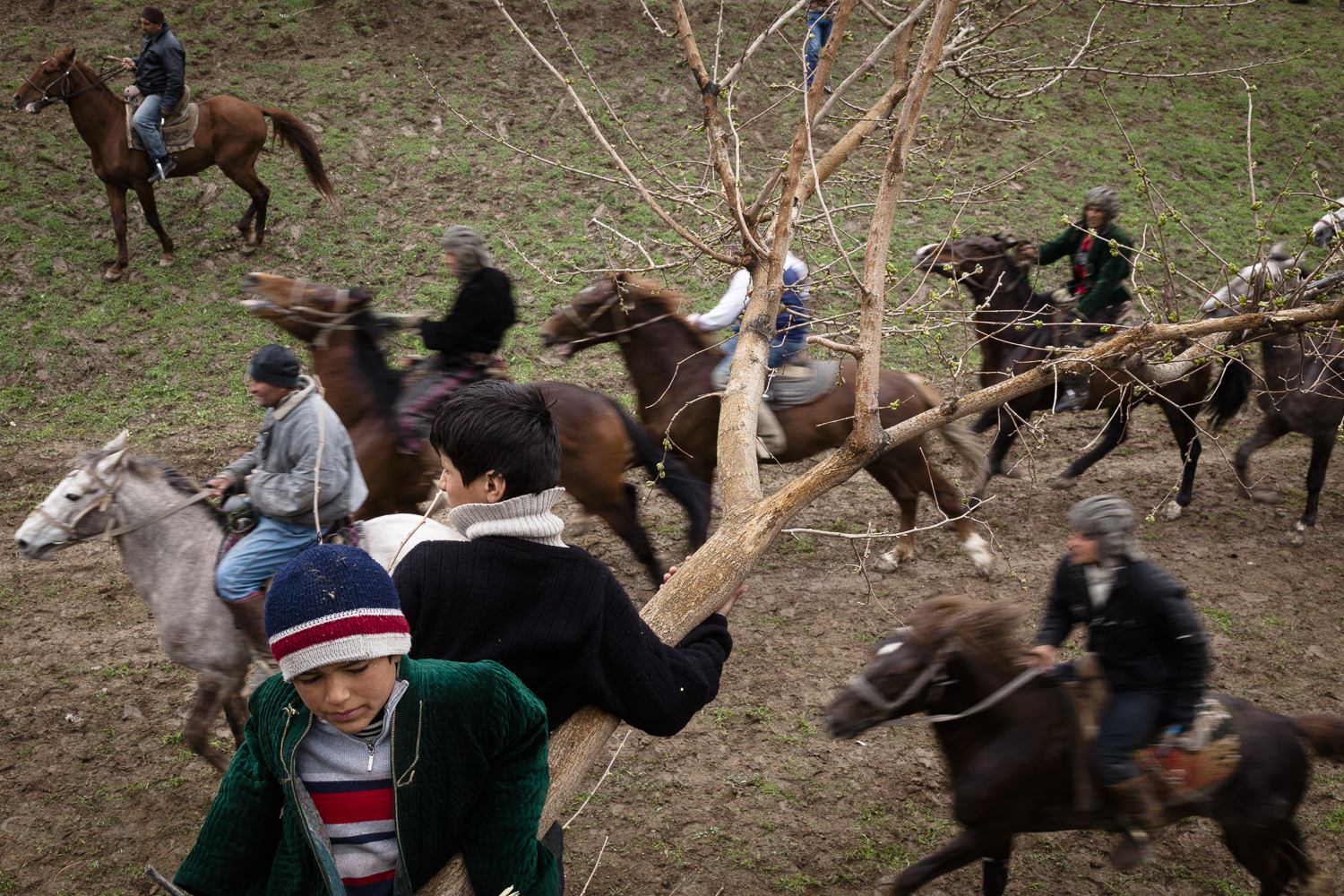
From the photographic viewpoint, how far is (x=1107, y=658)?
3645 millimetres

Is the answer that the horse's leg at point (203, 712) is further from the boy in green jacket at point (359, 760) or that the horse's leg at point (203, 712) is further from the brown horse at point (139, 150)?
the brown horse at point (139, 150)

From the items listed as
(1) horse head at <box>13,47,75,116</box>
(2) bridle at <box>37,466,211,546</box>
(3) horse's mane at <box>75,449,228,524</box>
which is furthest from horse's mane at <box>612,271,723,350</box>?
(1) horse head at <box>13,47,75,116</box>

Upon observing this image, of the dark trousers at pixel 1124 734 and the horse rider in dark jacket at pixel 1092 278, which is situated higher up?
the horse rider in dark jacket at pixel 1092 278

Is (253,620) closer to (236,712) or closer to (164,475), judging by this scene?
(236,712)

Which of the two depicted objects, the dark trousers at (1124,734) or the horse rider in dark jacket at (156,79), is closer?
the dark trousers at (1124,734)

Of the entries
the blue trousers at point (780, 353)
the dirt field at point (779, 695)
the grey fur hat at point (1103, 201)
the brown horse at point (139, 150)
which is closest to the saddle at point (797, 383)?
the blue trousers at point (780, 353)

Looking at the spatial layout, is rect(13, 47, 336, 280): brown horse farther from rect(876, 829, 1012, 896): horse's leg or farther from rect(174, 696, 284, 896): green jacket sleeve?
rect(174, 696, 284, 896): green jacket sleeve

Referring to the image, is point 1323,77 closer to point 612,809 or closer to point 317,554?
point 612,809

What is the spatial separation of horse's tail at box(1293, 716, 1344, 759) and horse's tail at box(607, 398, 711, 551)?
3442mm

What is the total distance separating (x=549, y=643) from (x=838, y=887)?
3194 mm

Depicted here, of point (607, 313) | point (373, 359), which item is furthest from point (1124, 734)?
point (373, 359)

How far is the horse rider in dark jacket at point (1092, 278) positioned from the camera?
24.1ft

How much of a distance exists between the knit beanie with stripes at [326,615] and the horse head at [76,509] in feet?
11.4

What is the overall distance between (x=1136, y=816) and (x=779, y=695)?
2364 mm
